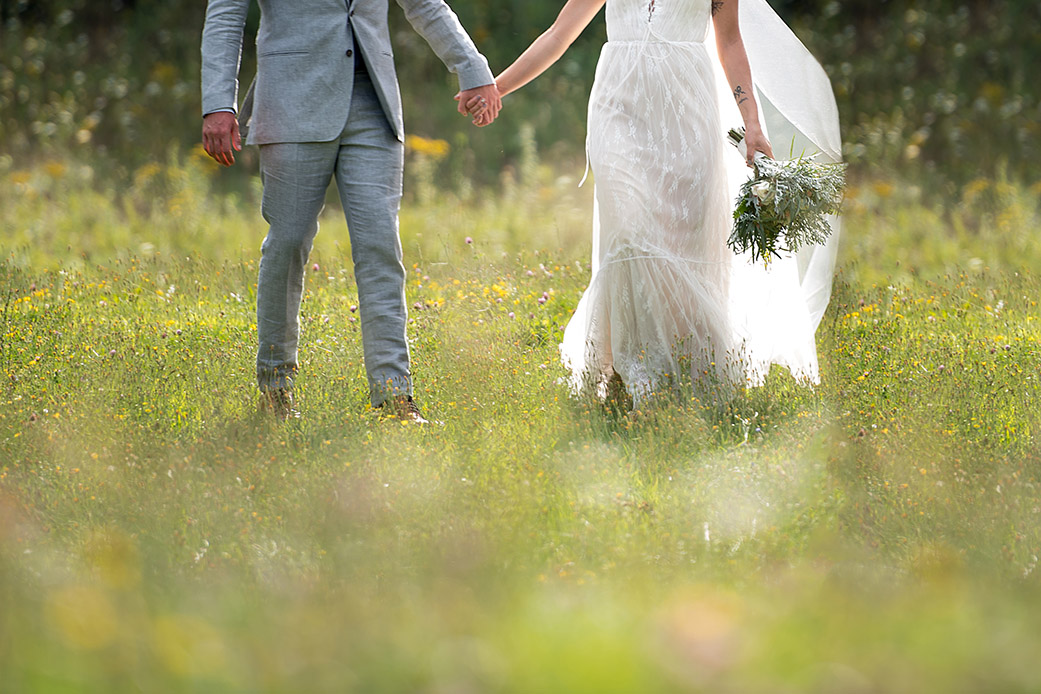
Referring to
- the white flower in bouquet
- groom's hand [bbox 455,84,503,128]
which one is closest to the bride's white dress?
the white flower in bouquet

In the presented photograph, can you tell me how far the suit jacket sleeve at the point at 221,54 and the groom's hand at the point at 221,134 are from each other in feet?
0.10

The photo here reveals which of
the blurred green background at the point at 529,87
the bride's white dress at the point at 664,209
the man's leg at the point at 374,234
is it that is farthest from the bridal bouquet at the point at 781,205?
the blurred green background at the point at 529,87

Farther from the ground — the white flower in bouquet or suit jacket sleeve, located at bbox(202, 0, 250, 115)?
suit jacket sleeve, located at bbox(202, 0, 250, 115)

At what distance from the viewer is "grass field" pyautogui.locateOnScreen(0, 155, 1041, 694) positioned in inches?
75.8

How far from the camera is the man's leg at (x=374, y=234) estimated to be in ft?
15.1

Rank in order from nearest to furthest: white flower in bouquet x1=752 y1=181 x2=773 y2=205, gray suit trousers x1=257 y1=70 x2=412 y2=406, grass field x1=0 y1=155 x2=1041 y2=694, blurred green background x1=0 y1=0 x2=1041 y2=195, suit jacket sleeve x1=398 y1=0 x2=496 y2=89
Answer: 1. grass field x1=0 y1=155 x2=1041 y2=694
2. white flower in bouquet x1=752 y1=181 x2=773 y2=205
3. gray suit trousers x1=257 y1=70 x2=412 y2=406
4. suit jacket sleeve x1=398 y1=0 x2=496 y2=89
5. blurred green background x1=0 y1=0 x2=1041 y2=195

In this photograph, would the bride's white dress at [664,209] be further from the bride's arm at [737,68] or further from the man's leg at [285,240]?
the man's leg at [285,240]

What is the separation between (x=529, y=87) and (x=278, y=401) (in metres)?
8.42

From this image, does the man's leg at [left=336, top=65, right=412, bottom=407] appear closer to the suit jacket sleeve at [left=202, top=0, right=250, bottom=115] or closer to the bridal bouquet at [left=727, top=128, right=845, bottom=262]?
the suit jacket sleeve at [left=202, top=0, right=250, bottom=115]

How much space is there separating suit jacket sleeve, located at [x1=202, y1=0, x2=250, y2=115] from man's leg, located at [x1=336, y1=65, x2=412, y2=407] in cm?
48

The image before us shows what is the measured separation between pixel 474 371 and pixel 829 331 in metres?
1.93

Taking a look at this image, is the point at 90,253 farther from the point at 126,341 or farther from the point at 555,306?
the point at 555,306

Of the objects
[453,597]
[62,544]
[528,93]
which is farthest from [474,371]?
[528,93]

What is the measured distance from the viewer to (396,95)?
4688 mm
